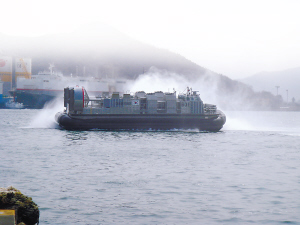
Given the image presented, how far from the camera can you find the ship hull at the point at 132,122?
4419 centimetres

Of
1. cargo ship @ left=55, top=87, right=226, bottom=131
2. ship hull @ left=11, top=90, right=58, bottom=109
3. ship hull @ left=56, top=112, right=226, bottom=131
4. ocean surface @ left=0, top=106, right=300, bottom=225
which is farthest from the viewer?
ship hull @ left=11, top=90, right=58, bottom=109

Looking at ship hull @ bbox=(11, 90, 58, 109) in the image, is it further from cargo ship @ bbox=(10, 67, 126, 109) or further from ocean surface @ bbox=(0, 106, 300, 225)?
ocean surface @ bbox=(0, 106, 300, 225)

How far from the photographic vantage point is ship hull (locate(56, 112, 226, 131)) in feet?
145

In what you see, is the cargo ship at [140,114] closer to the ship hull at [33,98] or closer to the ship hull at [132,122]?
the ship hull at [132,122]

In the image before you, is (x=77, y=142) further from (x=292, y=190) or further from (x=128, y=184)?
(x=292, y=190)

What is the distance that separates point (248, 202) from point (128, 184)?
4997 mm

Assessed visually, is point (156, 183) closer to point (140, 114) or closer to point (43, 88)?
point (140, 114)

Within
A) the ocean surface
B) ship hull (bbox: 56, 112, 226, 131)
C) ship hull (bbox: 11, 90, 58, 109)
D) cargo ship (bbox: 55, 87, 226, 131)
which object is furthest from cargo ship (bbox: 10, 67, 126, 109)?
the ocean surface

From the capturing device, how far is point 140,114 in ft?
148

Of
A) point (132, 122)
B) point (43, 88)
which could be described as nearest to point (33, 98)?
point (43, 88)

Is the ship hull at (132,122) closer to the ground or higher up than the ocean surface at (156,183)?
higher up

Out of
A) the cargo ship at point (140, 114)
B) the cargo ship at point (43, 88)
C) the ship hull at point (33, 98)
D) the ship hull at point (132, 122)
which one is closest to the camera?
the ship hull at point (132, 122)

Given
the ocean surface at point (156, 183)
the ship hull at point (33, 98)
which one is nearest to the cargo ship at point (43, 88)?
the ship hull at point (33, 98)

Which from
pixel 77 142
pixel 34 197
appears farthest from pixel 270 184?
pixel 77 142
